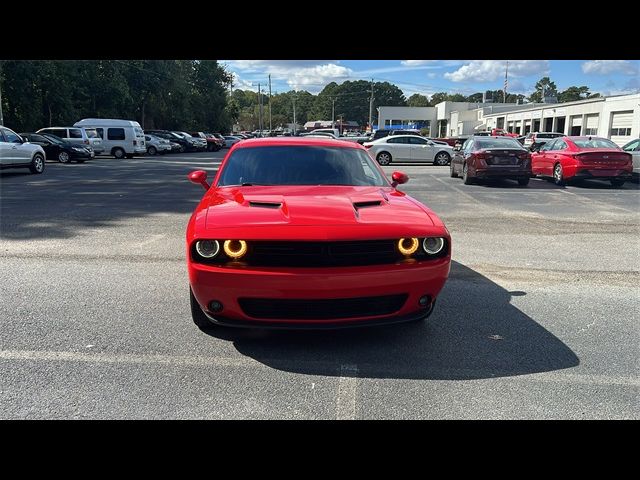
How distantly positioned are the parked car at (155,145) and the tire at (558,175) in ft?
88.0

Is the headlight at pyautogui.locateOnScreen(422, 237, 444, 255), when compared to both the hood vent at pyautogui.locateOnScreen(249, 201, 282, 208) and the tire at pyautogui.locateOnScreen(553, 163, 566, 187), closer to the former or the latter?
the hood vent at pyautogui.locateOnScreen(249, 201, 282, 208)

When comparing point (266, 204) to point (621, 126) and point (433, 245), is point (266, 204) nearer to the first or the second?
point (433, 245)

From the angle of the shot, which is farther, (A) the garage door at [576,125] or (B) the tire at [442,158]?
(A) the garage door at [576,125]

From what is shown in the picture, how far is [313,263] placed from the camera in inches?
135

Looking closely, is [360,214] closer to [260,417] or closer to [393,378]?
[393,378]

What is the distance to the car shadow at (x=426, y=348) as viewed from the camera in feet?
11.6

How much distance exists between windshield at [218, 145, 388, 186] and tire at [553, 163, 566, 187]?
1215 cm

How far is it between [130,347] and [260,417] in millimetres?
1438

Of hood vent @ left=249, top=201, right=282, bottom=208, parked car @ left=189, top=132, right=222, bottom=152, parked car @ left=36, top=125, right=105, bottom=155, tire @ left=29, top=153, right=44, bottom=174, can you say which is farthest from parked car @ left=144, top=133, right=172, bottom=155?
hood vent @ left=249, top=201, right=282, bottom=208

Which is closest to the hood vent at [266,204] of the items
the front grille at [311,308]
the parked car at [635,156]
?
the front grille at [311,308]

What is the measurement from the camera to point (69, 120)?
121 ft

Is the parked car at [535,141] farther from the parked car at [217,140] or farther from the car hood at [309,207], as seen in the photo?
the parked car at [217,140]

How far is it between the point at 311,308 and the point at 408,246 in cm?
82
